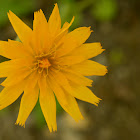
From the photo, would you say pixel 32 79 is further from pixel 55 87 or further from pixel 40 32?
pixel 40 32

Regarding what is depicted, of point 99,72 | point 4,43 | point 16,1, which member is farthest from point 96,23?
point 4,43

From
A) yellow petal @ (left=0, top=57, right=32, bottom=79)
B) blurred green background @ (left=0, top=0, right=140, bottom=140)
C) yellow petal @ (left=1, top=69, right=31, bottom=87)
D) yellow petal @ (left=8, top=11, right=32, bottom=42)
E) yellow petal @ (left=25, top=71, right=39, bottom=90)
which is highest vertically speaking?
yellow petal @ (left=8, top=11, right=32, bottom=42)

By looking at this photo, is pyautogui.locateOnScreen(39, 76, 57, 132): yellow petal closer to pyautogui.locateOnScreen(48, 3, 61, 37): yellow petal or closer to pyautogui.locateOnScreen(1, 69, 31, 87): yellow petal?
pyautogui.locateOnScreen(1, 69, 31, 87): yellow petal

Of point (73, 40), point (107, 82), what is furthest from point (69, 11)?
point (73, 40)

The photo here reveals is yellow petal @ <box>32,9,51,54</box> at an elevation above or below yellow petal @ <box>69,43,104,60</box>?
above

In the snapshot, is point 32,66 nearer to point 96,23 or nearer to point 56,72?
point 56,72

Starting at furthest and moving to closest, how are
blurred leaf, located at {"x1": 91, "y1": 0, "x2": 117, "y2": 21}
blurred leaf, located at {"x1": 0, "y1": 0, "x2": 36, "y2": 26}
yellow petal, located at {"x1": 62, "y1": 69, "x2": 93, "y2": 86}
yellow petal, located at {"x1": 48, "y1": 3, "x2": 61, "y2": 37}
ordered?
blurred leaf, located at {"x1": 91, "y1": 0, "x2": 117, "y2": 21}, blurred leaf, located at {"x1": 0, "y1": 0, "x2": 36, "y2": 26}, yellow petal, located at {"x1": 62, "y1": 69, "x2": 93, "y2": 86}, yellow petal, located at {"x1": 48, "y1": 3, "x2": 61, "y2": 37}

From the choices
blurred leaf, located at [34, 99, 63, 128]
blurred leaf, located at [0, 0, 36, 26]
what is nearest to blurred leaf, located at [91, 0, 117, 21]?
blurred leaf, located at [0, 0, 36, 26]
